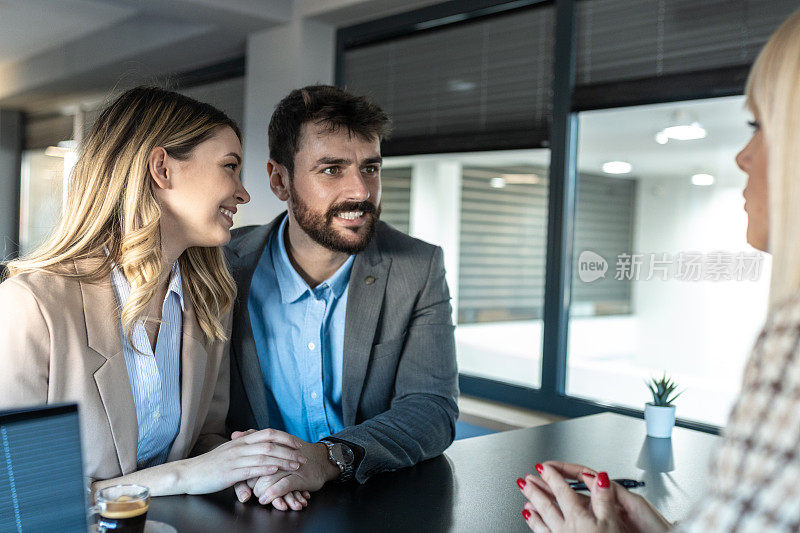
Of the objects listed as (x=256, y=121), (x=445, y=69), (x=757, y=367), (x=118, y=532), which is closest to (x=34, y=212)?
(x=256, y=121)

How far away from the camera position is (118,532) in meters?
1.08

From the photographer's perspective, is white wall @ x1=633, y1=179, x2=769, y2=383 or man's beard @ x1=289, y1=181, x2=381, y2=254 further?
white wall @ x1=633, y1=179, x2=769, y2=383

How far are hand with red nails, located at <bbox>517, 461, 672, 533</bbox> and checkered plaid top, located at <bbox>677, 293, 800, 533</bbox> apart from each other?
1.50ft

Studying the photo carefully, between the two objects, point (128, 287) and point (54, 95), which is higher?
point (54, 95)

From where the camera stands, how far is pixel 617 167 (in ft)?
11.2

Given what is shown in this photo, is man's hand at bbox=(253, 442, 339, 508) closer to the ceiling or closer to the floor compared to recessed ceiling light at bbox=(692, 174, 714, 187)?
closer to the floor

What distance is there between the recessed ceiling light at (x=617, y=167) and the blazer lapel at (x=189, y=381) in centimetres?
228

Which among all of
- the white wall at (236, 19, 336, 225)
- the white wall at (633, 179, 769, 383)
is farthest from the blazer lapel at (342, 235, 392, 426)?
the white wall at (236, 19, 336, 225)

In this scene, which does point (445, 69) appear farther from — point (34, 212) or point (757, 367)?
point (34, 212)

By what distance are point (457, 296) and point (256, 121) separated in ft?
6.16

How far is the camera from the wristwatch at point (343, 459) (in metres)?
1.50

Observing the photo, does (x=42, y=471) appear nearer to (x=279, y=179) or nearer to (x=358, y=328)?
(x=358, y=328)

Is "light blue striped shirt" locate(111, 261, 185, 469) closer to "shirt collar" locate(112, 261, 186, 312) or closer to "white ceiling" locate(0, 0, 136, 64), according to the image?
"shirt collar" locate(112, 261, 186, 312)

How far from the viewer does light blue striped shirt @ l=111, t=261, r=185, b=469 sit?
161 centimetres
